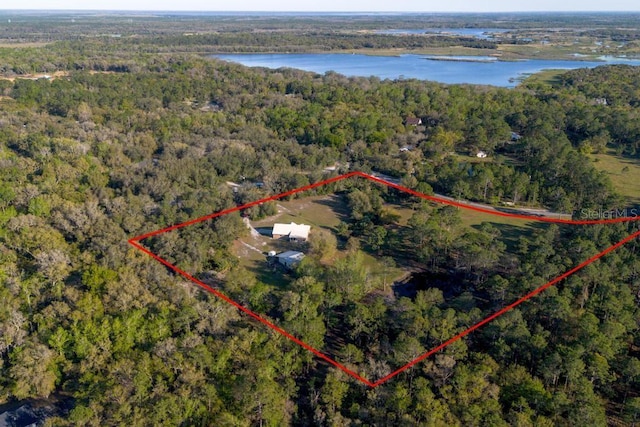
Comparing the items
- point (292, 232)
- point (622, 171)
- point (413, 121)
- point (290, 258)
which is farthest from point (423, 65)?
point (290, 258)

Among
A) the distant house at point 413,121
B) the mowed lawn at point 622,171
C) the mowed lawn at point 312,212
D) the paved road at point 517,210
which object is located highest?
the distant house at point 413,121

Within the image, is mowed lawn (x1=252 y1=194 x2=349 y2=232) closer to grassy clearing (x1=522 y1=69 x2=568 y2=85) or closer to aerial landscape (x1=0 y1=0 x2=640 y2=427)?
aerial landscape (x1=0 y1=0 x2=640 y2=427)

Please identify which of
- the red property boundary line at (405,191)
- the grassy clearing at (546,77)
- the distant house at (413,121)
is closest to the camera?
the red property boundary line at (405,191)

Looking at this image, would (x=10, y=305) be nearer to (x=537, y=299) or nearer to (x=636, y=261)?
(x=537, y=299)

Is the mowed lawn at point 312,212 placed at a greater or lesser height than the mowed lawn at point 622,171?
lesser

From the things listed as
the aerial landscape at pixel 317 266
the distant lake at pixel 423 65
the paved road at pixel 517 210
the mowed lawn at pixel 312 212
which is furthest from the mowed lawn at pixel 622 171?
the distant lake at pixel 423 65

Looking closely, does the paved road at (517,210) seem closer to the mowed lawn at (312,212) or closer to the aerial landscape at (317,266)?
the aerial landscape at (317,266)

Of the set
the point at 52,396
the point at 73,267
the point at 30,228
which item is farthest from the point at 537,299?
the point at 30,228
